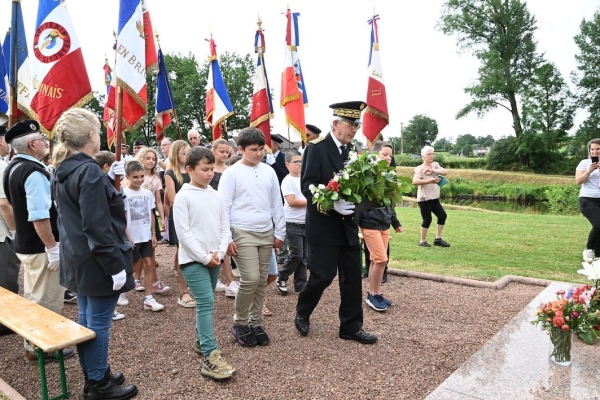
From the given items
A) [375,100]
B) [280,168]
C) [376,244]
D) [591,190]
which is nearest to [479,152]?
[375,100]

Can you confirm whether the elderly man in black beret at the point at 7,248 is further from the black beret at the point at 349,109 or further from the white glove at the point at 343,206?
the black beret at the point at 349,109

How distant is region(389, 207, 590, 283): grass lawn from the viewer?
22.8 ft

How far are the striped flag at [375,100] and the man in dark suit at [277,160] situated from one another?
1.94 meters

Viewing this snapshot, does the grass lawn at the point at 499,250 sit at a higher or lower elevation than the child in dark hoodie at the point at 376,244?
lower

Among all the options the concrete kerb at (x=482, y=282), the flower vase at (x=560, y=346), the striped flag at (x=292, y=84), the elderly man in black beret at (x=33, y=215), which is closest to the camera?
the flower vase at (x=560, y=346)

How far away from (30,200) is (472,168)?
41.8m

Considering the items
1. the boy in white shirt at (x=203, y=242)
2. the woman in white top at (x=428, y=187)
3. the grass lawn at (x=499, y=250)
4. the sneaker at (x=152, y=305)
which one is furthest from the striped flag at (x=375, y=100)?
the boy in white shirt at (x=203, y=242)

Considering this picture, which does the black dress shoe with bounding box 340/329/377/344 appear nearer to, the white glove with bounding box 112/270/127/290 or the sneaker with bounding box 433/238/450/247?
the white glove with bounding box 112/270/127/290

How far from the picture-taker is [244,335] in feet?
13.7

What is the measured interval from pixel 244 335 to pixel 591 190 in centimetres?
639

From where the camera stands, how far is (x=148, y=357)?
3957 millimetres

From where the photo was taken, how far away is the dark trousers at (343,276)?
4105 mm

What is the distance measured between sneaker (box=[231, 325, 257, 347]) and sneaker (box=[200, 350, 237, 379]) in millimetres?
635

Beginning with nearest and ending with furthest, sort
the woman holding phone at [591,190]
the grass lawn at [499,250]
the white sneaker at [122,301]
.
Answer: the white sneaker at [122,301] → the grass lawn at [499,250] → the woman holding phone at [591,190]
